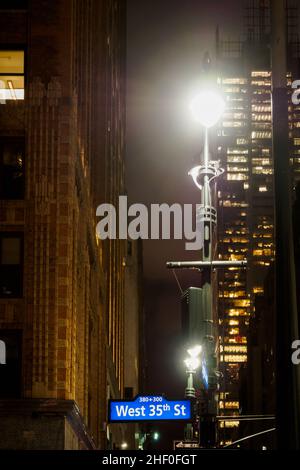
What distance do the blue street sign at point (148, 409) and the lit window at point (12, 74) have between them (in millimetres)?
13712

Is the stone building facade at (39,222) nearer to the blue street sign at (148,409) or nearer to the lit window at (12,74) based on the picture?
the lit window at (12,74)

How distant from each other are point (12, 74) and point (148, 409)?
14931 mm

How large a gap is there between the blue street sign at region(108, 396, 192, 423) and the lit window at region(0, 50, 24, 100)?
45.0 ft

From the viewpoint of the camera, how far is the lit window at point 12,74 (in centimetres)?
3438

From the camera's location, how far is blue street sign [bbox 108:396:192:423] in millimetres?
24953

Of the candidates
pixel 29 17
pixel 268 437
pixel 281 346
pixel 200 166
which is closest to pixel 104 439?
pixel 29 17

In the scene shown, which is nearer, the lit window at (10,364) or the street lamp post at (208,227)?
the street lamp post at (208,227)

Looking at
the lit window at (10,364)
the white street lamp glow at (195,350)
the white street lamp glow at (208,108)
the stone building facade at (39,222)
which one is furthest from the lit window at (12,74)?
the white street lamp glow at (195,350)

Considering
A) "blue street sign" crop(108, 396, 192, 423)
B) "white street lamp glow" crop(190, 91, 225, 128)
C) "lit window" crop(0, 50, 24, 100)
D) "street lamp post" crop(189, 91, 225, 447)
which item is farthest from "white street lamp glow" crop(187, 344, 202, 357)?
"lit window" crop(0, 50, 24, 100)

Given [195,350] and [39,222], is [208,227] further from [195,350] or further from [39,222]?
[39,222]

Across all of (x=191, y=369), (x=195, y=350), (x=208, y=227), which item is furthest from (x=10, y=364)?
(x=195, y=350)

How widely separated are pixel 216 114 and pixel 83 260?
21.4 metres

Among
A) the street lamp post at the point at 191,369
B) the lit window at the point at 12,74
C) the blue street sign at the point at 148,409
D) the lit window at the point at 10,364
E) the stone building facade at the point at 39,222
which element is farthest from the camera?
the lit window at the point at 12,74
